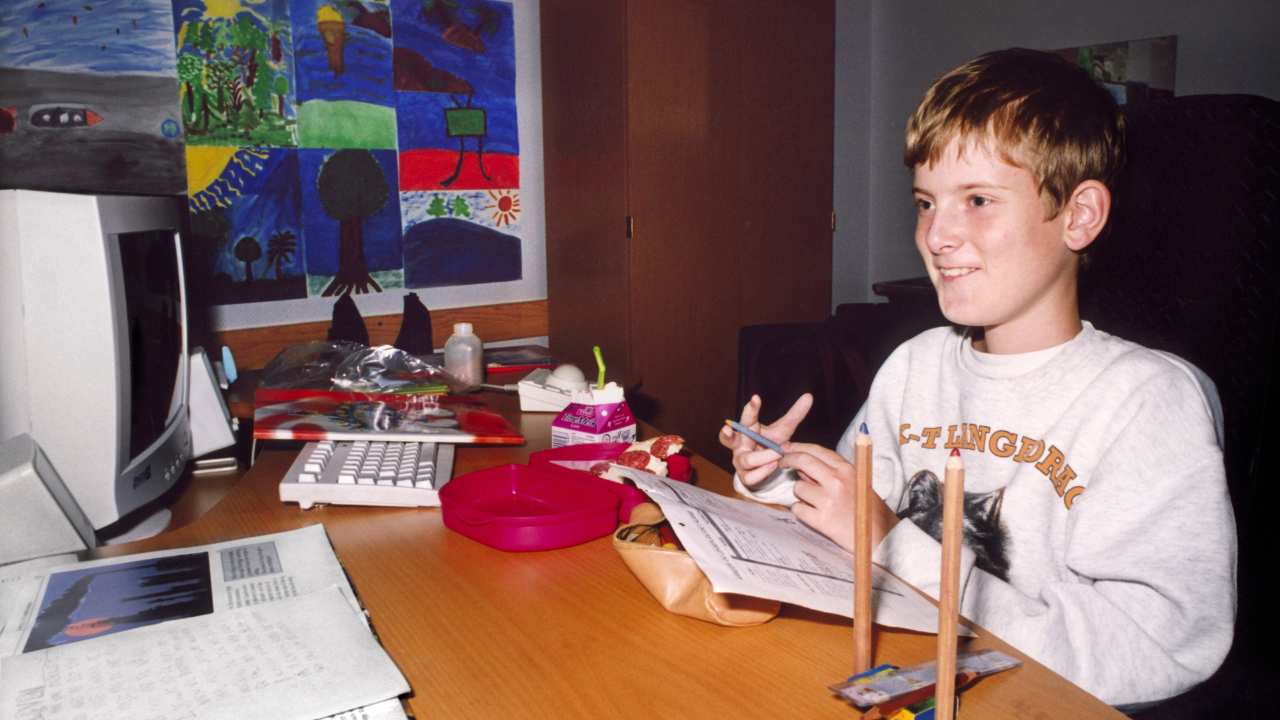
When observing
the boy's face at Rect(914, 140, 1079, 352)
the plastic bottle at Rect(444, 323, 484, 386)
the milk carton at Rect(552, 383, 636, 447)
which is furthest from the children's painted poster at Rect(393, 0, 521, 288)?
the boy's face at Rect(914, 140, 1079, 352)

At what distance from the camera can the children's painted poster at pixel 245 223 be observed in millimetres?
2246

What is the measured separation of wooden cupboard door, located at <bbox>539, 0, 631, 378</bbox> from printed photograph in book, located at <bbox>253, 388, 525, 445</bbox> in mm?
1009

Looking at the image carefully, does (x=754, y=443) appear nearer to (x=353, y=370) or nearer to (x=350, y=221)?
(x=353, y=370)

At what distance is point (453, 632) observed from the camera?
2.67ft

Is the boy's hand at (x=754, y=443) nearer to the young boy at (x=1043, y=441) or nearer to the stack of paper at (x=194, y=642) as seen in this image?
the young boy at (x=1043, y=441)

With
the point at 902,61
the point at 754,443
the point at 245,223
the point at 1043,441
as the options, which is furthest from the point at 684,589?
the point at 902,61

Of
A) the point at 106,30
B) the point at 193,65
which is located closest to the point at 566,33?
the point at 193,65

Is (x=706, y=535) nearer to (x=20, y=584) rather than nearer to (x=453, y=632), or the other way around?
(x=453, y=632)

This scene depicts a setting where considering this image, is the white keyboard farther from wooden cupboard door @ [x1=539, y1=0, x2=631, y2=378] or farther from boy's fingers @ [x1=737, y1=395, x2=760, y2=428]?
Answer: wooden cupboard door @ [x1=539, y1=0, x2=631, y2=378]

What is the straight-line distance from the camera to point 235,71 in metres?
2.24

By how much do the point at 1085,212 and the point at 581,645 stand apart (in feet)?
2.70

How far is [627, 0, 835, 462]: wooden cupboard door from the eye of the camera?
2.51 m

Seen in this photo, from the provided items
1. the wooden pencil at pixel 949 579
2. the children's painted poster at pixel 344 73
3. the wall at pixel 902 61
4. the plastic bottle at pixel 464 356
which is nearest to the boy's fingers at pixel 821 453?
the wooden pencil at pixel 949 579

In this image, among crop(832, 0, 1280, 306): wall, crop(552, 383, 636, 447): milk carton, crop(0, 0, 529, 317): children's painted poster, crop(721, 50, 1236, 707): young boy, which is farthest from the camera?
crop(832, 0, 1280, 306): wall
